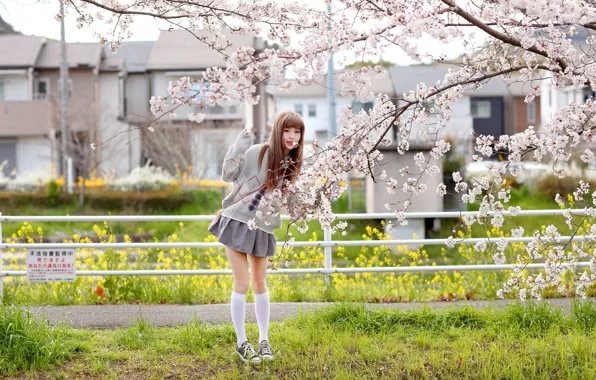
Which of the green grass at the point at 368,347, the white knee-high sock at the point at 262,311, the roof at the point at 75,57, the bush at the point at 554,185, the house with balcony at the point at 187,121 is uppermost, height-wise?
the roof at the point at 75,57

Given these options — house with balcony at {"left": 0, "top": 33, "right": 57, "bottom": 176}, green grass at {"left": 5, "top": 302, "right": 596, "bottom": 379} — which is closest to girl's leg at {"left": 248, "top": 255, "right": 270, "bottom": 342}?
green grass at {"left": 5, "top": 302, "right": 596, "bottom": 379}

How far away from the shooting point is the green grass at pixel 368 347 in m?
4.13

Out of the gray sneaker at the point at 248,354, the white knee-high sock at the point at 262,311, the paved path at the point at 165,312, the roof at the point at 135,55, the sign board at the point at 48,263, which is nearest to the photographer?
the gray sneaker at the point at 248,354

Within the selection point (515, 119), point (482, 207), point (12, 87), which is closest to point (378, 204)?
point (482, 207)

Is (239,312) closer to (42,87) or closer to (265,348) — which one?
(265,348)

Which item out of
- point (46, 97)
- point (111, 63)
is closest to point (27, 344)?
point (46, 97)

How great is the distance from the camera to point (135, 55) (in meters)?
30.7

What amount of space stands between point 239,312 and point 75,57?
2628 cm

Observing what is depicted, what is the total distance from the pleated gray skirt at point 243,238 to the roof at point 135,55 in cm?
2622

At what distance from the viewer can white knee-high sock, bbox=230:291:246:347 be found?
168 inches

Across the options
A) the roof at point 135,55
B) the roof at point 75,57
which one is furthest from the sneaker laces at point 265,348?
the roof at point 135,55

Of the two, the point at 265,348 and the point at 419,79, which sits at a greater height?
the point at 419,79

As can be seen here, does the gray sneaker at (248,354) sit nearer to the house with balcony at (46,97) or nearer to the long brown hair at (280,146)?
the long brown hair at (280,146)

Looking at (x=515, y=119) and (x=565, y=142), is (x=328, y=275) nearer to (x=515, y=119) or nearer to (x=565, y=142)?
(x=565, y=142)
